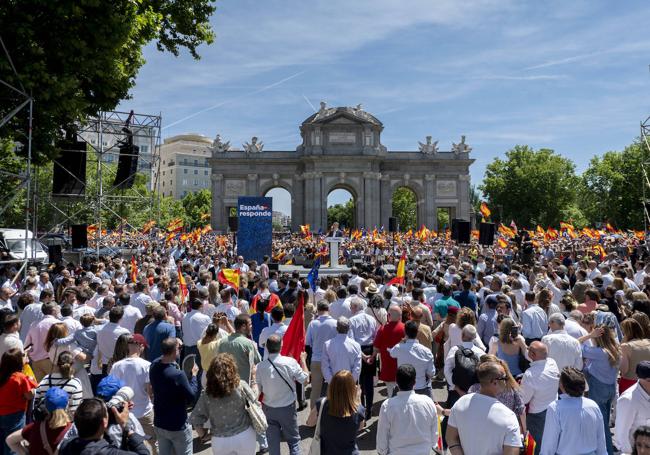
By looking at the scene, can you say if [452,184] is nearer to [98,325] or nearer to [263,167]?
[263,167]

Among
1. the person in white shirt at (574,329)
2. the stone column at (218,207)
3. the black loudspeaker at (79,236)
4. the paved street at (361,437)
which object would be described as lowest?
the paved street at (361,437)

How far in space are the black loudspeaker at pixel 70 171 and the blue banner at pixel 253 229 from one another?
7.00 m

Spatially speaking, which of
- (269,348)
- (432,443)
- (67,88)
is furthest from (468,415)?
(67,88)

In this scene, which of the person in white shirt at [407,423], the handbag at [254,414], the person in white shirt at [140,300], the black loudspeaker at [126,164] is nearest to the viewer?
the person in white shirt at [407,423]

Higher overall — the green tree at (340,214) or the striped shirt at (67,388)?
the green tree at (340,214)

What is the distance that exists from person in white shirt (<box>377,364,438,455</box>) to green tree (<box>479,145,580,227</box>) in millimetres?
75727

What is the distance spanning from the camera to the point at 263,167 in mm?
64875

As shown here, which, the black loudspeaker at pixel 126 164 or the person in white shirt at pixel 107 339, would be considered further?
the black loudspeaker at pixel 126 164

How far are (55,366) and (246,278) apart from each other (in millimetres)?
9470

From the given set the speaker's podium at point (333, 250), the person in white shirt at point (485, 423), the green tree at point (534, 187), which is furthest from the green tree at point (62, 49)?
the green tree at point (534, 187)

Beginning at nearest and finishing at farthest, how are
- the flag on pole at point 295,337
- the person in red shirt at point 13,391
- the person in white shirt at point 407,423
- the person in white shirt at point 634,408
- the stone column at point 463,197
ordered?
the person in white shirt at point 407,423 → the person in white shirt at point 634,408 → the person in red shirt at point 13,391 → the flag on pole at point 295,337 → the stone column at point 463,197

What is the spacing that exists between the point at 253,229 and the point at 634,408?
60.4 ft

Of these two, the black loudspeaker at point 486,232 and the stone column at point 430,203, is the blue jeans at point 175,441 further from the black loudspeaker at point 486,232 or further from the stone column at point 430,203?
the stone column at point 430,203

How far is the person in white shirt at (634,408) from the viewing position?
5.09m
